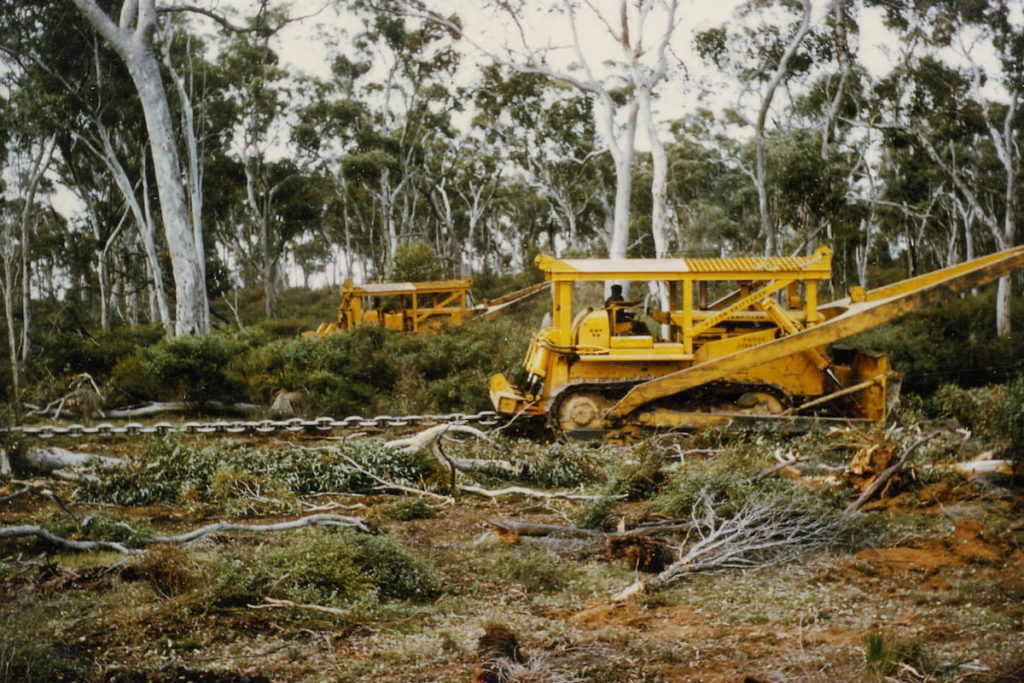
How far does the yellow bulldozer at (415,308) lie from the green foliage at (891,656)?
1452 cm

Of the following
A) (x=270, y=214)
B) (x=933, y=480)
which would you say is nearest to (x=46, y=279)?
(x=270, y=214)

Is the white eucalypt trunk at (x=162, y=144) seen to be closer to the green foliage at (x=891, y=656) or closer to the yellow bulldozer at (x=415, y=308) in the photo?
the yellow bulldozer at (x=415, y=308)

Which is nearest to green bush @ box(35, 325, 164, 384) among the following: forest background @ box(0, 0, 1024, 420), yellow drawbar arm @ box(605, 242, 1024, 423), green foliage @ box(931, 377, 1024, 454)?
forest background @ box(0, 0, 1024, 420)

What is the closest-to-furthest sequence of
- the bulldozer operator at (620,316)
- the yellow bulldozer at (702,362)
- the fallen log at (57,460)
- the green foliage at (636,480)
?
the green foliage at (636,480) < the fallen log at (57,460) < the yellow bulldozer at (702,362) < the bulldozer operator at (620,316)

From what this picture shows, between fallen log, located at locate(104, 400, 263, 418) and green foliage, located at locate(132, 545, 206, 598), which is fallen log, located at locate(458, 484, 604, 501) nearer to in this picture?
green foliage, located at locate(132, 545, 206, 598)

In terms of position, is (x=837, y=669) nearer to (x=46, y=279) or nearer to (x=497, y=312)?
(x=497, y=312)

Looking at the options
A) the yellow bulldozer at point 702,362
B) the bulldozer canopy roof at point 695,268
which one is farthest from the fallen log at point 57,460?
the bulldozer canopy roof at point 695,268

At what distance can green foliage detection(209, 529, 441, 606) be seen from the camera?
16.0 feet

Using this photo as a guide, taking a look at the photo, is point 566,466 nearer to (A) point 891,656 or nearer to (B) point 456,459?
(B) point 456,459

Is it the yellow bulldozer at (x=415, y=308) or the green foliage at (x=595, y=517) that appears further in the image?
the yellow bulldozer at (x=415, y=308)

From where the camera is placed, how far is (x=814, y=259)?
31.3 ft

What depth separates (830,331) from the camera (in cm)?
898

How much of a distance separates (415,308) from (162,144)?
5.96m

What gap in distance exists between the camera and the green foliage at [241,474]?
25.2ft
